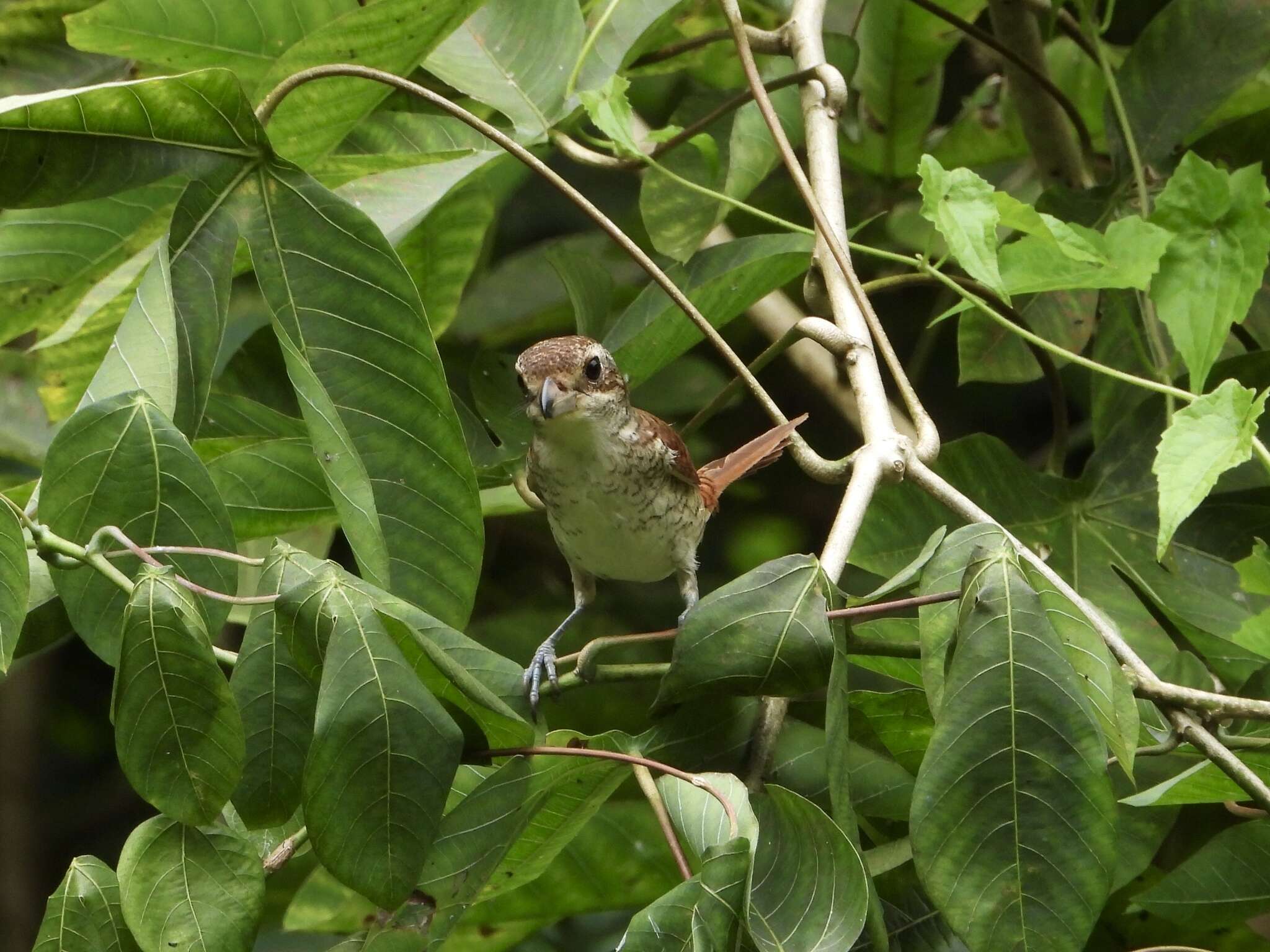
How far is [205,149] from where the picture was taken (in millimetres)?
1572

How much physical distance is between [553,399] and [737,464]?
44 centimetres

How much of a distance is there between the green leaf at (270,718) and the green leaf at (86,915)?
14 centimetres

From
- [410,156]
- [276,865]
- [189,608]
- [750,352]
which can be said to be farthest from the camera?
[750,352]

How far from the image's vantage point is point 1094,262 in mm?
1682

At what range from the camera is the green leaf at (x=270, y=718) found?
125 centimetres

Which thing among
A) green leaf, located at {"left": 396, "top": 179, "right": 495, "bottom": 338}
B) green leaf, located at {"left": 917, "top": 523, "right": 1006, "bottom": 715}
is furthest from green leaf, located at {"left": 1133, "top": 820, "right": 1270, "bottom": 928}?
green leaf, located at {"left": 396, "top": 179, "right": 495, "bottom": 338}

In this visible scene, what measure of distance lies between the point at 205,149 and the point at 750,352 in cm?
179

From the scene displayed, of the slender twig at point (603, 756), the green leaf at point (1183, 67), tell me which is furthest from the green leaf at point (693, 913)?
the green leaf at point (1183, 67)

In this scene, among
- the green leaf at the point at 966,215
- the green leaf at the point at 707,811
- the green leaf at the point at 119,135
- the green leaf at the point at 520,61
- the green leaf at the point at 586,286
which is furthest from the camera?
the green leaf at the point at 586,286

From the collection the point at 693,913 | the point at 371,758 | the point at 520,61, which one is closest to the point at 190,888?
the point at 371,758

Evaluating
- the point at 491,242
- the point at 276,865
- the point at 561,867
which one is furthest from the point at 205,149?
the point at 491,242

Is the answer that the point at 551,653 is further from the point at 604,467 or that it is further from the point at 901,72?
the point at 901,72

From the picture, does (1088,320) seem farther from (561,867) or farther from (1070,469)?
(561,867)

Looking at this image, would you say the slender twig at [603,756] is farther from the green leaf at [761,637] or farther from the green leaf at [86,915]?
the green leaf at [86,915]
